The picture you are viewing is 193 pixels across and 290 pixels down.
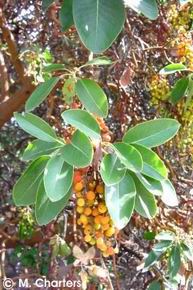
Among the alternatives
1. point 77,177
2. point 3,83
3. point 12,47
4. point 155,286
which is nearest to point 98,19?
point 77,177

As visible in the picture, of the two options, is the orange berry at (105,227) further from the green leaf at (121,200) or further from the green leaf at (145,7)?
the green leaf at (145,7)

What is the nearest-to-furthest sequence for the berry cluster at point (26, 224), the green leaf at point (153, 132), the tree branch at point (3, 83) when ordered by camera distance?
the green leaf at point (153, 132)
the berry cluster at point (26, 224)
the tree branch at point (3, 83)

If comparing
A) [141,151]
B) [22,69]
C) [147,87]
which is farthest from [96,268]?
[22,69]

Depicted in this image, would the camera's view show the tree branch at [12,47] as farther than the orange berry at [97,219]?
Yes

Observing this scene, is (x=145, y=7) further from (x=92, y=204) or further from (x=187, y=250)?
(x=187, y=250)

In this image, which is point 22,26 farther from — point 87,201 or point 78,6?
point 87,201

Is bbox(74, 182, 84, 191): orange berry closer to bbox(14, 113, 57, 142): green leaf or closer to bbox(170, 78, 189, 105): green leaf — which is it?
bbox(14, 113, 57, 142): green leaf

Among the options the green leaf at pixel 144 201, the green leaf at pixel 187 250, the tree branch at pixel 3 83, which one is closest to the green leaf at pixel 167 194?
the green leaf at pixel 144 201
